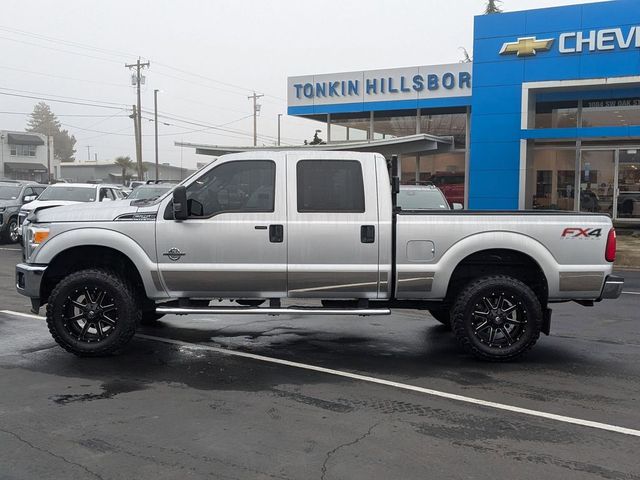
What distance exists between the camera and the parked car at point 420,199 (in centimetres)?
1193

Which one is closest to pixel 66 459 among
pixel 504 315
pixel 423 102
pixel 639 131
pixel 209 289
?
pixel 209 289

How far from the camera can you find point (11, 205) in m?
18.4

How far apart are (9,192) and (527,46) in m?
17.3

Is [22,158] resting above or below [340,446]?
above

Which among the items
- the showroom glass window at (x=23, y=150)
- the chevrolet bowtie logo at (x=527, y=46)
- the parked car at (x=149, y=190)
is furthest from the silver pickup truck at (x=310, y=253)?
the showroom glass window at (x=23, y=150)

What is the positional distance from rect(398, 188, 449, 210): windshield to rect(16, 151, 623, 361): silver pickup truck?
18.1ft

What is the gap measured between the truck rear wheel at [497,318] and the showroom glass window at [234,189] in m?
2.24

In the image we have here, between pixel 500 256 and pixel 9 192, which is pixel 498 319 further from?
pixel 9 192

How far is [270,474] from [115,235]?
3410 millimetres

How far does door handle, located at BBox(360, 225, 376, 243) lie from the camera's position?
625 cm

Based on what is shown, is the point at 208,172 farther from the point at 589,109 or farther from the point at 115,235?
the point at 589,109

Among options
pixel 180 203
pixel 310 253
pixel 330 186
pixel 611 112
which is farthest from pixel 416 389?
pixel 611 112

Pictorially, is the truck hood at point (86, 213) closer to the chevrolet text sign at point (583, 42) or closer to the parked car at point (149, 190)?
the parked car at point (149, 190)

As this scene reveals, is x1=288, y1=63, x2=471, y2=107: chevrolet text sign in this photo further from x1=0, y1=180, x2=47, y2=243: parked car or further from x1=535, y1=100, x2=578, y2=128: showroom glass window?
x1=0, y1=180, x2=47, y2=243: parked car
